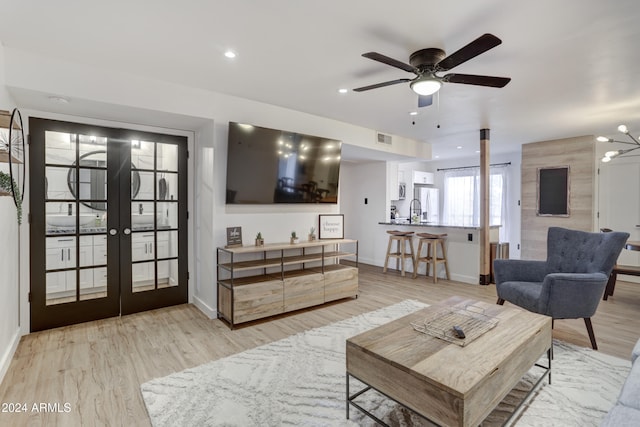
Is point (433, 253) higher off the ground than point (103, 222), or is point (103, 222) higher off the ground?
point (103, 222)

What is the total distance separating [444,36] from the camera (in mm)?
2289

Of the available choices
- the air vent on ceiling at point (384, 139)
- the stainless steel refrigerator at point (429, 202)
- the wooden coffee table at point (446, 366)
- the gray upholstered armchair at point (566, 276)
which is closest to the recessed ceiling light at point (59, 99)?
the wooden coffee table at point (446, 366)

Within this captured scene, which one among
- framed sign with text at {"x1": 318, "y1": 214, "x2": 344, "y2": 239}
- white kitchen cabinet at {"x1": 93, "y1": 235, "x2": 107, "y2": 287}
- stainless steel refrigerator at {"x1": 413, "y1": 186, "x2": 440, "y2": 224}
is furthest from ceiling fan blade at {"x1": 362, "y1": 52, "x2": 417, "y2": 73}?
stainless steel refrigerator at {"x1": 413, "y1": 186, "x2": 440, "y2": 224}

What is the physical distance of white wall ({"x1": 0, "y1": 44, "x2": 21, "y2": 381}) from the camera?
95.2 inches

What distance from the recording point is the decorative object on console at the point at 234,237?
3.57 metres

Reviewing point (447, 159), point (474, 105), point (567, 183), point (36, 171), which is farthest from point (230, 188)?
point (447, 159)

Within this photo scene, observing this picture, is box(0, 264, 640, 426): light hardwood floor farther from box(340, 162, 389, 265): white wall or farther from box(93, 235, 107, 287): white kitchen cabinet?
box(340, 162, 389, 265): white wall

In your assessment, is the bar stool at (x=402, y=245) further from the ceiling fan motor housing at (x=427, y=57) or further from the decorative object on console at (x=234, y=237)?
the ceiling fan motor housing at (x=427, y=57)

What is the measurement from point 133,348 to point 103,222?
4.84 feet

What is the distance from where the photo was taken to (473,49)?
1973mm

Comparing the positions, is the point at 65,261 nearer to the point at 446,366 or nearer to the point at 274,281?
the point at 274,281

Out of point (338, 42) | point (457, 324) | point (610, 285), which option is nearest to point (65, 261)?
point (338, 42)

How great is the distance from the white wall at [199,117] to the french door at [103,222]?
189 millimetres

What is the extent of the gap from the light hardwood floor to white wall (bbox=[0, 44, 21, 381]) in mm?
138
